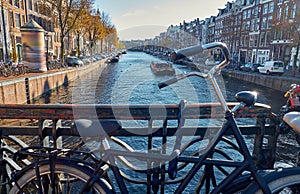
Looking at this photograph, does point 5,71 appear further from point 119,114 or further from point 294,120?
point 294,120

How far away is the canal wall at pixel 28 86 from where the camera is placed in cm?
1160

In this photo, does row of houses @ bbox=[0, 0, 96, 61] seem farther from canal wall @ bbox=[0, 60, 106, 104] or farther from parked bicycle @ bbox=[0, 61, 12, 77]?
parked bicycle @ bbox=[0, 61, 12, 77]

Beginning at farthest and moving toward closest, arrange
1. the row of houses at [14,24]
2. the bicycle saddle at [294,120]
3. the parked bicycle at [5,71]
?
the row of houses at [14,24]
the parked bicycle at [5,71]
the bicycle saddle at [294,120]

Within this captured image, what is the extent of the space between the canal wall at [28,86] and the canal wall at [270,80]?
18.2 meters

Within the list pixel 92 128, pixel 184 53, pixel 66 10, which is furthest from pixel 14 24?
pixel 184 53

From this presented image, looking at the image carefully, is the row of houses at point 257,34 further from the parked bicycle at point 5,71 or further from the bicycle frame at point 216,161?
the bicycle frame at point 216,161

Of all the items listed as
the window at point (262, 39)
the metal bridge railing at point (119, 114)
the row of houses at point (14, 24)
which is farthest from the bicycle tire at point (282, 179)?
the window at point (262, 39)

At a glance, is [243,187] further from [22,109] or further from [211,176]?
[22,109]

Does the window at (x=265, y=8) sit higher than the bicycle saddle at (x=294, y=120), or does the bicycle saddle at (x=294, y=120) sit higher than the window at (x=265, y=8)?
the window at (x=265, y=8)

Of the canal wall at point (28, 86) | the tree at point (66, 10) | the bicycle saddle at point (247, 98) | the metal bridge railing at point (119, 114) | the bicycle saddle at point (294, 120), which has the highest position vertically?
the tree at point (66, 10)

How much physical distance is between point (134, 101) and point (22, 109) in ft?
40.1

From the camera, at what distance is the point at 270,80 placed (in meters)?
20.8

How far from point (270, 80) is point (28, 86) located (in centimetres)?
1927

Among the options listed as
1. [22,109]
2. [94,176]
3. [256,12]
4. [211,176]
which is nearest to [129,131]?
[94,176]
